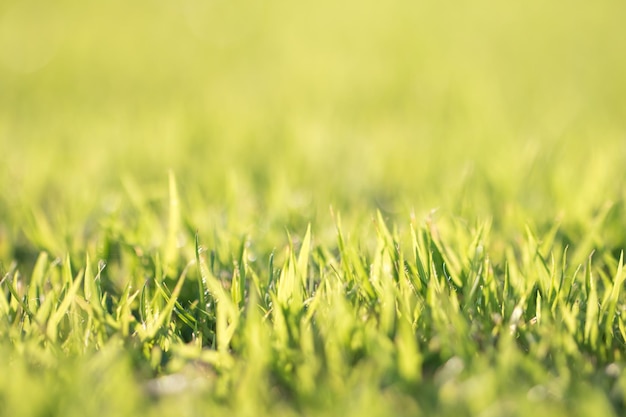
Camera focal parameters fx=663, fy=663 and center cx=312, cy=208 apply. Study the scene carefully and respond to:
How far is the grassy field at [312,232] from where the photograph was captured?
1123 millimetres

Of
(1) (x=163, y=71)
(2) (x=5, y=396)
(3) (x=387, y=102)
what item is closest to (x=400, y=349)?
(2) (x=5, y=396)

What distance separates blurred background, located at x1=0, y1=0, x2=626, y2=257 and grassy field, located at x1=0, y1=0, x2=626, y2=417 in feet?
0.05

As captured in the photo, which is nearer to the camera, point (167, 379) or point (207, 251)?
point (167, 379)

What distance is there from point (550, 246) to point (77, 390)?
114 centimetres

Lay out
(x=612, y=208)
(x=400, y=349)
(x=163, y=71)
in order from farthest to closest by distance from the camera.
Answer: (x=163, y=71)
(x=612, y=208)
(x=400, y=349)

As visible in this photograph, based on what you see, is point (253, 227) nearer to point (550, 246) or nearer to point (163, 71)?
point (550, 246)

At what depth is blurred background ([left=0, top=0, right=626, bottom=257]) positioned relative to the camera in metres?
2.09

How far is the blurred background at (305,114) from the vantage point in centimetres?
209

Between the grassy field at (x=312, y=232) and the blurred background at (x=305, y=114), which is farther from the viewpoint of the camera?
the blurred background at (x=305, y=114)

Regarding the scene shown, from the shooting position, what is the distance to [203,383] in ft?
3.72

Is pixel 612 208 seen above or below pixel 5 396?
above

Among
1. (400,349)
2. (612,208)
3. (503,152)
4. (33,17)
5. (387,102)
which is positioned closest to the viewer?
(400,349)

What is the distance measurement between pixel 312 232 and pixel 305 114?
157cm

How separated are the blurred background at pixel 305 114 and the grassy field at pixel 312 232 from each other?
2cm
